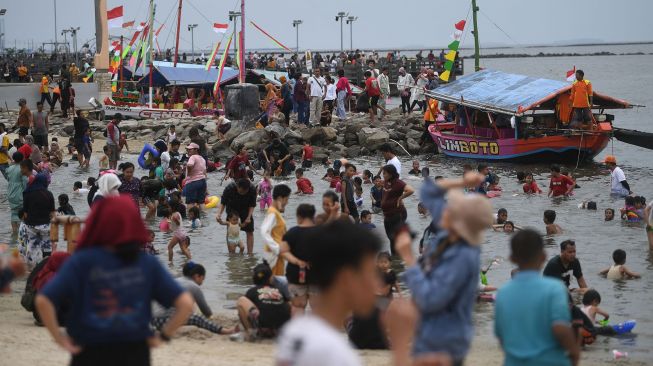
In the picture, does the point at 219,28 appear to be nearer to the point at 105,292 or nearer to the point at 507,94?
the point at 507,94

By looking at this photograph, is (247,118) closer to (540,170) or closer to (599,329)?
(540,170)

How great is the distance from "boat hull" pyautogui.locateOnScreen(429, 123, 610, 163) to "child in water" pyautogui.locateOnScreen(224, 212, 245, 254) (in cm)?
1399

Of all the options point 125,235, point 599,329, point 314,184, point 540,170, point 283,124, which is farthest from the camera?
point 283,124

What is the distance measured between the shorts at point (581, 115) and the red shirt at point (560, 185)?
5172mm

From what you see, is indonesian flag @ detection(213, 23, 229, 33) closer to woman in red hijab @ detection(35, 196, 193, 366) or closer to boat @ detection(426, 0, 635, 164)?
boat @ detection(426, 0, 635, 164)

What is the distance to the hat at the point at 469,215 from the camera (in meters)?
4.74

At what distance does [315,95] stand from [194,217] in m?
14.3

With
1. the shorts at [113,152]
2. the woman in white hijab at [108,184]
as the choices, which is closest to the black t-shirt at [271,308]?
the woman in white hijab at [108,184]

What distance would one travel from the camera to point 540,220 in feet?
61.4

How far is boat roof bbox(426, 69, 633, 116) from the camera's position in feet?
84.1

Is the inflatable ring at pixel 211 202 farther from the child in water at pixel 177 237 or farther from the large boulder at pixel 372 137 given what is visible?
the large boulder at pixel 372 137

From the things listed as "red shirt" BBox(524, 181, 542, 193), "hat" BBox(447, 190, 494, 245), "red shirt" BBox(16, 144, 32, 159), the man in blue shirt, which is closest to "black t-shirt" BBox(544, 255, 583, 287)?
the man in blue shirt

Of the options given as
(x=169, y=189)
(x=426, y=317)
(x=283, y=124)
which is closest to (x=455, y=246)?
(x=426, y=317)

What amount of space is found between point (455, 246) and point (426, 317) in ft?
1.20
